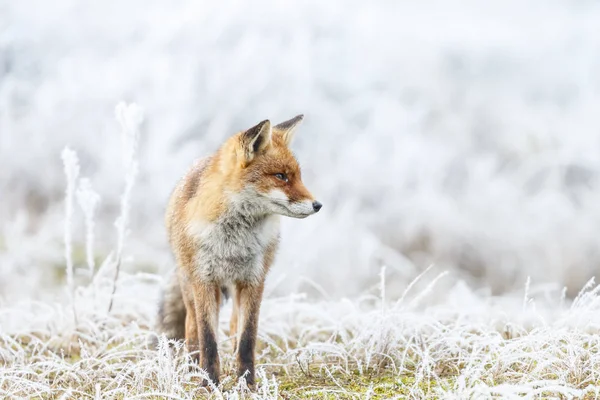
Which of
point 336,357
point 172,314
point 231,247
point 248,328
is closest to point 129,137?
point 172,314

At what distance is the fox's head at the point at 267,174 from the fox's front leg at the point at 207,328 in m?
0.57

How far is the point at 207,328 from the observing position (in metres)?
4.16

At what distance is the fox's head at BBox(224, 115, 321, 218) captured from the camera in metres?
3.95

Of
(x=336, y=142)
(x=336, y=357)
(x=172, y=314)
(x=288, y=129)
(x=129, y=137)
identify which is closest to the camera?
(x=288, y=129)

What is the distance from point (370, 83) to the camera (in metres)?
11.5

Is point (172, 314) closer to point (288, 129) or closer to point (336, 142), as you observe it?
point (288, 129)

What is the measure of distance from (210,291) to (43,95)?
7.44 metres

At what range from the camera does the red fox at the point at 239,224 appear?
4016mm

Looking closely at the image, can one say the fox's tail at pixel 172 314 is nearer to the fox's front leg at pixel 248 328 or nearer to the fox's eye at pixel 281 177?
the fox's front leg at pixel 248 328

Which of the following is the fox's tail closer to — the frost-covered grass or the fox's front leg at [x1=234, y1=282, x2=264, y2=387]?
the frost-covered grass

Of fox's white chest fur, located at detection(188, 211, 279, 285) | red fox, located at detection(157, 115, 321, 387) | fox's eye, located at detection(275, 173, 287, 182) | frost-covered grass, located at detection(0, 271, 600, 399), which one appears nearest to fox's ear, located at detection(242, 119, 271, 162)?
red fox, located at detection(157, 115, 321, 387)

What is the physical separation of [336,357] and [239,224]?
1162 millimetres

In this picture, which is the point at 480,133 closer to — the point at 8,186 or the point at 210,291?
the point at 8,186

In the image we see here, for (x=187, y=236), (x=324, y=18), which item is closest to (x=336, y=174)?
(x=324, y=18)
